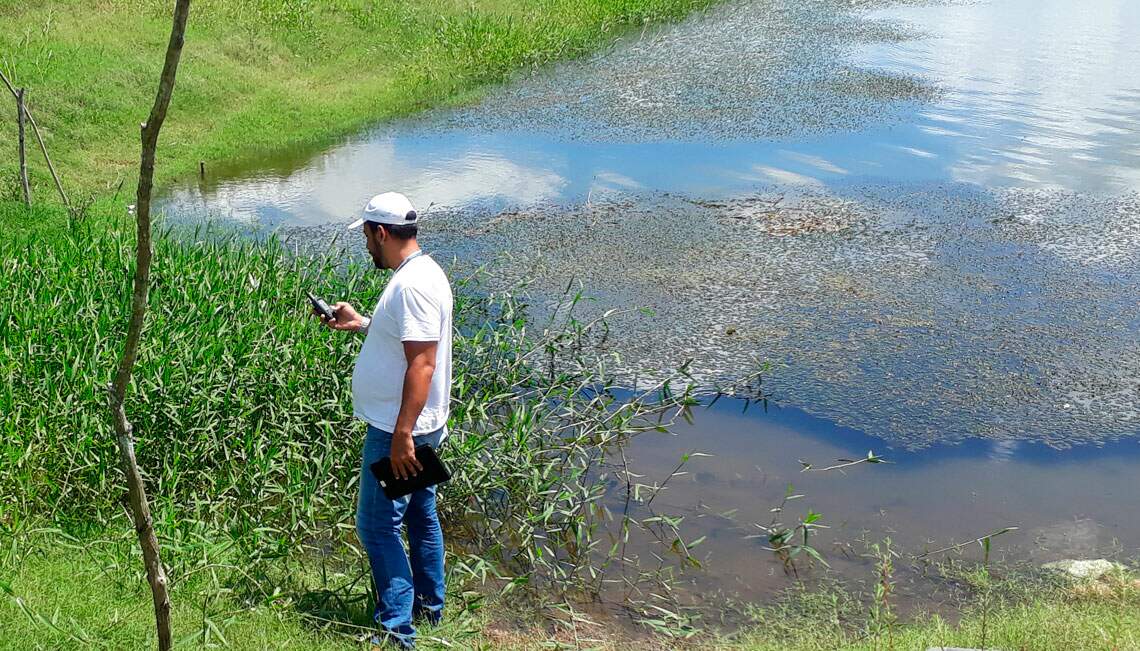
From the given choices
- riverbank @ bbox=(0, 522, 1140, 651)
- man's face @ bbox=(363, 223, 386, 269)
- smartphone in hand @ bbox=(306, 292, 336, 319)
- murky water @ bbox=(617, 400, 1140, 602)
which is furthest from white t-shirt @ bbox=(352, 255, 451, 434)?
murky water @ bbox=(617, 400, 1140, 602)

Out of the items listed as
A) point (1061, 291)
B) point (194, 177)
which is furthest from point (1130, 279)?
point (194, 177)

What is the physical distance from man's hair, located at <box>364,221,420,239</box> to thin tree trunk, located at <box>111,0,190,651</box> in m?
0.90

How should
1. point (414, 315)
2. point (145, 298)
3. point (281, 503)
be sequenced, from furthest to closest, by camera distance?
point (281, 503) → point (414, 315) → point (145, 298)

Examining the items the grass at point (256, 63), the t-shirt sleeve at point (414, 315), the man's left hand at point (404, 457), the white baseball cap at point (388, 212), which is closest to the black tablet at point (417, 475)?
the man's left hand at point (404, 457)

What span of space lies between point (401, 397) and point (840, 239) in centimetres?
585

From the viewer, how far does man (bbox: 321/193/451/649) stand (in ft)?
11.2

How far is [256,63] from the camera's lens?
1431 cm

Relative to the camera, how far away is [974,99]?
12.9 meters

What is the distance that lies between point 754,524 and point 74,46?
10.8 m

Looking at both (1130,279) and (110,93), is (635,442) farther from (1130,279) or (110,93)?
(110,93)

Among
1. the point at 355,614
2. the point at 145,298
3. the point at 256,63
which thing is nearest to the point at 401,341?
the point at 145,298

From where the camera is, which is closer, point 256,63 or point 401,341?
point 401,341

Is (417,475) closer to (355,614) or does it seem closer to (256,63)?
(355,614)

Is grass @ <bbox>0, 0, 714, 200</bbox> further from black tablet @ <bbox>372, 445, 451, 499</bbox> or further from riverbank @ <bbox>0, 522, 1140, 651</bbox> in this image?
black tablet @ <bbox>372, 445, 451, 499</bbox>
